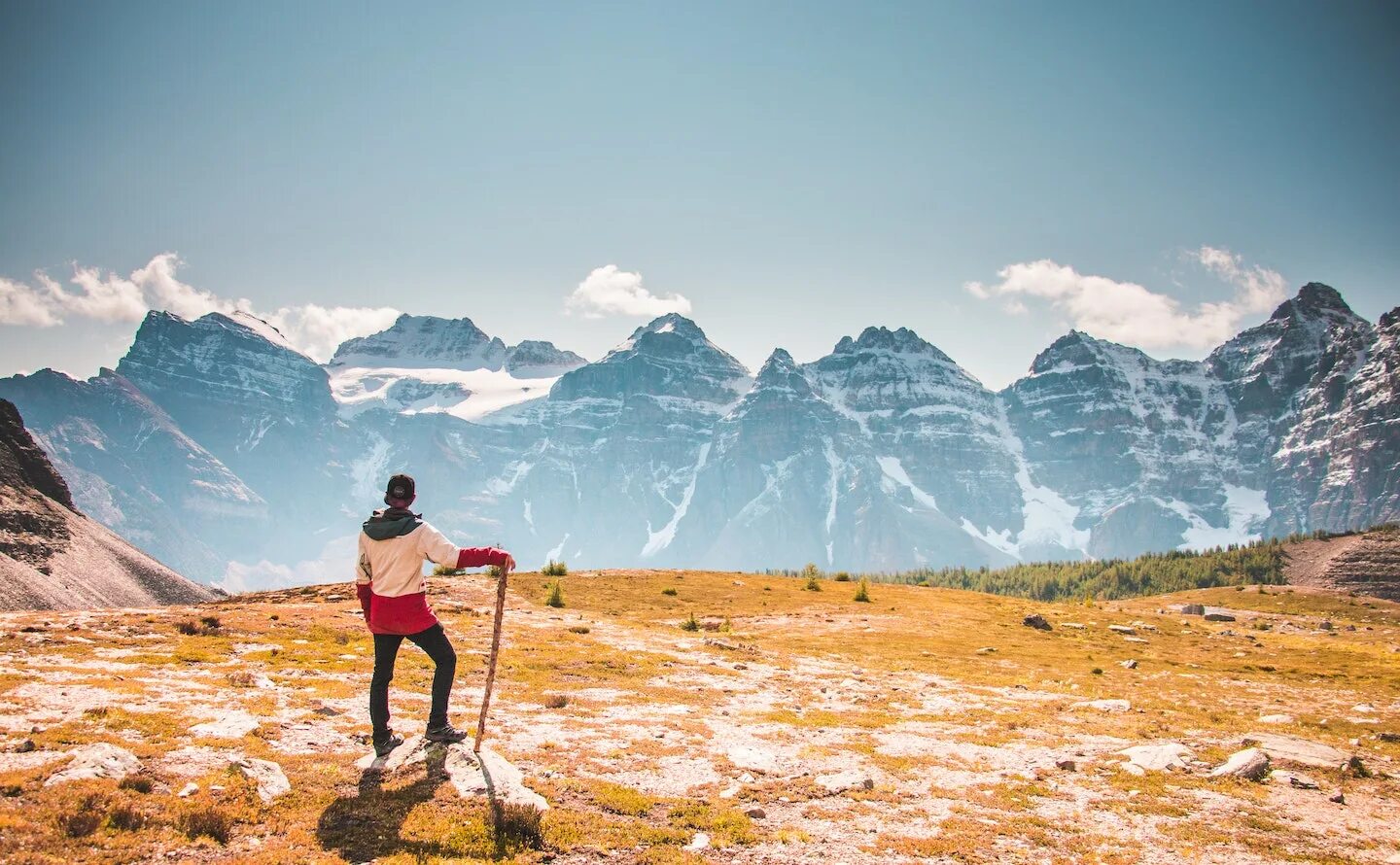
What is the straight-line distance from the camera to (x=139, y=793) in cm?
897

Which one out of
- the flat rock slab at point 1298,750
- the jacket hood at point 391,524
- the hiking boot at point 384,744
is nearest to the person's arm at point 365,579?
the jacket hood at point 391,524

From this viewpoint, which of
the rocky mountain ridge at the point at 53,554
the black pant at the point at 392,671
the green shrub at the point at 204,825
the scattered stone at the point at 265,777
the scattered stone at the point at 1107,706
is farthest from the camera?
the rocky mountain ridge at the point at 53,554

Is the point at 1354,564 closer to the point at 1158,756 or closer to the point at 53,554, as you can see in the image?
the point at 1158,756

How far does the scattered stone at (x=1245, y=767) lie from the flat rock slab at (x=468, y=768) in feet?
44.4

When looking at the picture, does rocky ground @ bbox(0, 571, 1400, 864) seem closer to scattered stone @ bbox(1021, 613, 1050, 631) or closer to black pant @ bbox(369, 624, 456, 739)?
black pant @ bbox(369, 624, 456, 739)

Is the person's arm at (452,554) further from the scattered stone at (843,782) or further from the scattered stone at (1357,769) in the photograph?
the scattered stone at (1357,769)

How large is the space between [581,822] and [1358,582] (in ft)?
650

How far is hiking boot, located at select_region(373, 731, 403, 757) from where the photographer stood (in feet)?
38.4

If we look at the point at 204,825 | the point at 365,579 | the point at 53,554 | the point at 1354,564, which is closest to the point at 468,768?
the point at 204,825

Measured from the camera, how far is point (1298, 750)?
15.9 metres

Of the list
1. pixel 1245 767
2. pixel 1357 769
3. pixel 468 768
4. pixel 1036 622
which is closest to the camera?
pixel 468 768

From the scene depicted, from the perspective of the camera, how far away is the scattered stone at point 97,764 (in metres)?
8.88

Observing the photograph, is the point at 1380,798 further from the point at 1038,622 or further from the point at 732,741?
the point at 1038,622

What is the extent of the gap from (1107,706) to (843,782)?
12.9 m
